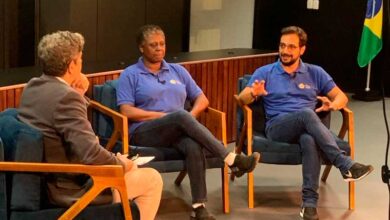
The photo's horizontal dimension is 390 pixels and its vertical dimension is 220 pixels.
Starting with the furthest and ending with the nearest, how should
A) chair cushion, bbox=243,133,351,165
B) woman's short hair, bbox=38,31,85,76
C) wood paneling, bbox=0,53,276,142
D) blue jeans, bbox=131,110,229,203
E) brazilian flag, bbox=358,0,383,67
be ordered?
brazilian flag, bbox=358,0,383,67, wood paneling, bbox=0,53,276,142, chair cushion, bbox=243,133,351,165, blue jeans, bbox=131,110,229,203, woman's short hair, bbox=38,31,85,76

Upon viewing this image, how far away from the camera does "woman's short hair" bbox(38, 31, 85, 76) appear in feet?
9.98

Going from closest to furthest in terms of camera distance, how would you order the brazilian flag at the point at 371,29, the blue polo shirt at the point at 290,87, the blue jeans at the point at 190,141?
the blue jeans at the point at 190,141, the blue polo shirt at the point at 290,87, the brazilian flag at the point at 371,29

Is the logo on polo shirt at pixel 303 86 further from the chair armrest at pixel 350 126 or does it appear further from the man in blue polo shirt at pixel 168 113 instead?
the man in blue polo shirt at pixel 168 113

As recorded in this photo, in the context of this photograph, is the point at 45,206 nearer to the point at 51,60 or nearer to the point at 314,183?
the point at 51,60

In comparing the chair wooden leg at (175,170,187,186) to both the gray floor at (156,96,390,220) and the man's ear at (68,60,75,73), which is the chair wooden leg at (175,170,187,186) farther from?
the man's ear at (68,60,75,73)

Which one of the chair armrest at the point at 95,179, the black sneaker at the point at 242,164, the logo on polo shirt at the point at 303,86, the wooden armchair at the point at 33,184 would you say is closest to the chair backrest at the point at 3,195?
the wooden armchair at the point at 33,184

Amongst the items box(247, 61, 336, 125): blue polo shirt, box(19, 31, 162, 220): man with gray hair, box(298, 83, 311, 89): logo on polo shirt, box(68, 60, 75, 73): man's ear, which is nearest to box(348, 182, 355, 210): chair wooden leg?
box(247, 61, 336, 125): blue polo shirt

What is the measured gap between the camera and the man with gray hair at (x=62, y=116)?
2.97 metres

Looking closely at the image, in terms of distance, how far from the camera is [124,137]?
13.3 feet

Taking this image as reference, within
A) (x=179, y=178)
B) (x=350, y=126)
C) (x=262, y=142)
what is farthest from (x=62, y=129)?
(x=350, y=126)

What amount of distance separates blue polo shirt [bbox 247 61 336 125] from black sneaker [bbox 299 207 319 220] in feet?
2.18

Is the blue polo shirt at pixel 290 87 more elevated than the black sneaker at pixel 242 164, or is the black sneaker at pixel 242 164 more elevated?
the blue polo shirt at pixel 290 87

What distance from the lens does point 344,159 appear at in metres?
4.14

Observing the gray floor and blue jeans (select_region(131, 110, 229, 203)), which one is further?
the gray floor
